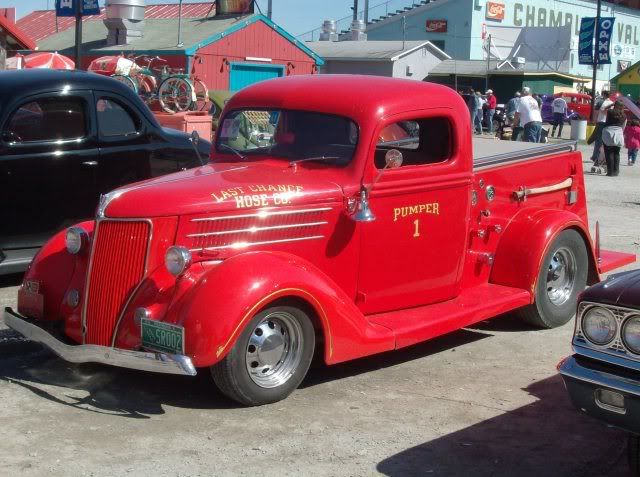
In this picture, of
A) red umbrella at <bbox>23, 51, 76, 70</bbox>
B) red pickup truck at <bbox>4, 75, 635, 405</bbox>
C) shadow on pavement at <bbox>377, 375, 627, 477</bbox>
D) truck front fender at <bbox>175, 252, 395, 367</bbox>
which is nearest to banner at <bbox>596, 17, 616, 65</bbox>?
red umbrella at <bbox>23, 51, 76, 70</bbox>

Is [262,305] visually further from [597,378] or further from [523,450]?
[597,378]

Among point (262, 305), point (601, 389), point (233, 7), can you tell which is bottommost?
point (601, 389)

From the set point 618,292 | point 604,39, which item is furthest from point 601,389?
point 604,39

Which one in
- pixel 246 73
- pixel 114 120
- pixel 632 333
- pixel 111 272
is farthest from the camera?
pixel 246 73

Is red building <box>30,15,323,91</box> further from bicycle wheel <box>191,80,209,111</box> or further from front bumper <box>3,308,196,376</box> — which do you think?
front bumper <box>3,308,196,376</box>

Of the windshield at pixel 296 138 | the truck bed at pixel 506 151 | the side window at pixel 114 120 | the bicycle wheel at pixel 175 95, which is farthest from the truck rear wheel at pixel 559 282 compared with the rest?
the bicycle wheel at pixel 175 95

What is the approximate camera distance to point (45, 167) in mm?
7785

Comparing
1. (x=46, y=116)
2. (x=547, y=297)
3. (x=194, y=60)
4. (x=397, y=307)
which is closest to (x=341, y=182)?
(x=397, y=307)

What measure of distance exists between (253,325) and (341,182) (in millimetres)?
1188

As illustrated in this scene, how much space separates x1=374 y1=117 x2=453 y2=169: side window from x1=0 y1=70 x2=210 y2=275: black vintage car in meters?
3.01

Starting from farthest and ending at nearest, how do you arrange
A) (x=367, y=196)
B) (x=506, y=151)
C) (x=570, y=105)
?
(x=570, y=105)
(x=506, y=151)
(x=367, y=196)

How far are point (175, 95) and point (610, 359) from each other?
15336 mm

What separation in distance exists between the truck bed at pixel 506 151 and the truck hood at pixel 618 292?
249 centimetres

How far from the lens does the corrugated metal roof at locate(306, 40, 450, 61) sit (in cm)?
3972
